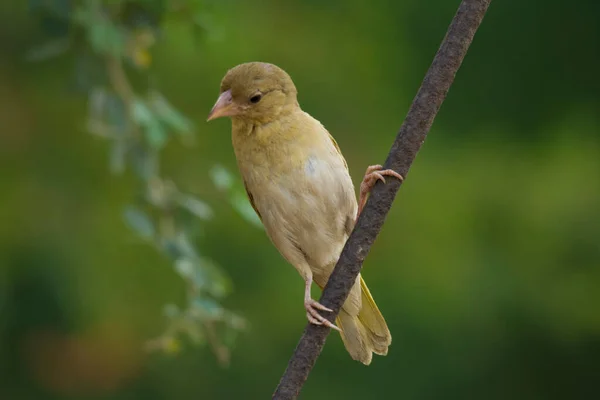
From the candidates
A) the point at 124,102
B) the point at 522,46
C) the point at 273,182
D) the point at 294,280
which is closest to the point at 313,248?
the point at 273,182

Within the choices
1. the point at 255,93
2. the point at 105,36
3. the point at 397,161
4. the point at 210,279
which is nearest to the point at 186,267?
the point at 210,279

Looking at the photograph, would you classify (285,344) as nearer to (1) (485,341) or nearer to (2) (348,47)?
(1) (485,341)

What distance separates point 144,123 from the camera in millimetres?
2621

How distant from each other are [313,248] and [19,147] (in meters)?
1.86

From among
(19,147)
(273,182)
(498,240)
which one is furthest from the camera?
(498,240)

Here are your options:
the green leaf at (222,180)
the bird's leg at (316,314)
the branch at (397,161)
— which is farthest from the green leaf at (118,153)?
the branch at (397,161)

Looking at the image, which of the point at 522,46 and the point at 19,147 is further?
the point at 522,46

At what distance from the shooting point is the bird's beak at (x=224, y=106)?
244 centimetres

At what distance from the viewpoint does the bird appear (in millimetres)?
2576

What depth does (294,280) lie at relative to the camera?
419 cm

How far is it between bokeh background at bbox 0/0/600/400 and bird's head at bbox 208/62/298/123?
1318mm

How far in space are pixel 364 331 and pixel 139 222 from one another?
2.20 ft

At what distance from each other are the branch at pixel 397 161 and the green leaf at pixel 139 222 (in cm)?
87

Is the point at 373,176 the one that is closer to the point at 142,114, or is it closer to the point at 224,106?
the point at 224,106
